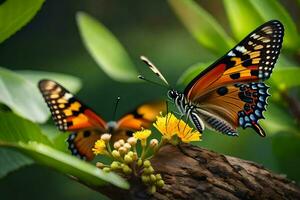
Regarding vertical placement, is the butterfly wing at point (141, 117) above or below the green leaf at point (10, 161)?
above

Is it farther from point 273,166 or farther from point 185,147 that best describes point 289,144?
point 185,147

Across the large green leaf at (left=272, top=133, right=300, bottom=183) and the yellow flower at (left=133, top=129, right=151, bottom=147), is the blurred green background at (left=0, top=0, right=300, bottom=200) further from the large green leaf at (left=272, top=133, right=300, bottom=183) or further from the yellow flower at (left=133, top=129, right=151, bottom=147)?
the yellow flower at (left=133, top=129, right=151, bottom=147)

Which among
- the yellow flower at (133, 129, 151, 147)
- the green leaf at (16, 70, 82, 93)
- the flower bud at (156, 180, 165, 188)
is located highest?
the green leaf at (16, 70, 82, 93)

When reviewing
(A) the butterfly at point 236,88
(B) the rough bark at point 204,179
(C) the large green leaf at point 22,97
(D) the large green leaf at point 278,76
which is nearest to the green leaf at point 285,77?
(D) the large green leaf at point 278,76

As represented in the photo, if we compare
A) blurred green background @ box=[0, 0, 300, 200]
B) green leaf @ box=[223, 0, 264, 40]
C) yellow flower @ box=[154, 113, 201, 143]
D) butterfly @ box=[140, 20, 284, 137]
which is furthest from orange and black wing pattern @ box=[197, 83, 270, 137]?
blurred green background @ box=[0, 0, 300, 200]

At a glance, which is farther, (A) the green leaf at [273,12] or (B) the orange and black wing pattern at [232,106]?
(A) the green leaf at [273,12]

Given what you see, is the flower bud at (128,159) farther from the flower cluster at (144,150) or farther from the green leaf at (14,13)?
the green leaf at (14,13)

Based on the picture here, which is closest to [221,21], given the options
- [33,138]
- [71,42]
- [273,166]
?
[71,42]

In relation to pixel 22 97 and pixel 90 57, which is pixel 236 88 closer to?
pixel 22 97
